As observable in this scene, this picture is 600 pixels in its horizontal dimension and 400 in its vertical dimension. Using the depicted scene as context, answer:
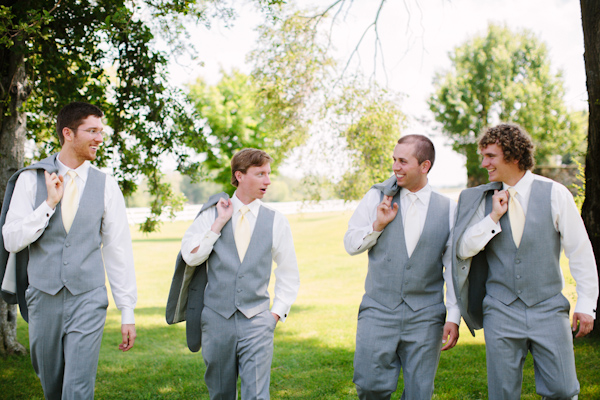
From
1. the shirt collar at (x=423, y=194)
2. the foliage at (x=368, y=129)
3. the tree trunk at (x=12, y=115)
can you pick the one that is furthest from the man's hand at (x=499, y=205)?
the foliage at (x=368, y=129)

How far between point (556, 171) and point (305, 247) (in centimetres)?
1125

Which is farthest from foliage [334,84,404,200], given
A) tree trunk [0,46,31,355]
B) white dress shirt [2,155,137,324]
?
white dress shirt [2,155,137,324]

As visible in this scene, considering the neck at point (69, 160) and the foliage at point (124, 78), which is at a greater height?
the foliage at point (124, 78)

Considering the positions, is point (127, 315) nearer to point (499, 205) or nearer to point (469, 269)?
point (469, 269)

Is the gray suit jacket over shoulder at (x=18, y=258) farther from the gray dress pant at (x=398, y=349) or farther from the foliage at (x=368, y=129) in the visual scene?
the foliage at (x=368, y=129)

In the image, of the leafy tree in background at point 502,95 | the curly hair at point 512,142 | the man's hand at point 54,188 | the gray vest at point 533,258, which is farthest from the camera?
the leafy tree in background at point 502,95

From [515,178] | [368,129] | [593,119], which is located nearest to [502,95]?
[368,129]

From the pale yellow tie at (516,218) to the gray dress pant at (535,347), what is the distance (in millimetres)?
422

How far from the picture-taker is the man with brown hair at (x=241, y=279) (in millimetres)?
3463

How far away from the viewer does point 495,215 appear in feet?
10.9

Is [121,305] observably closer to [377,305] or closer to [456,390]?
[377,305]

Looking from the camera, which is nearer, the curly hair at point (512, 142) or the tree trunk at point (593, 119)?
the curly hair at point (512, 142)

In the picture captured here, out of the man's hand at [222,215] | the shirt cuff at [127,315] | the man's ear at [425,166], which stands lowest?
the shirt cuff at [127,315]

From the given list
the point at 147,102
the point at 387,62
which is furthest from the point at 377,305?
the point at 387,62
